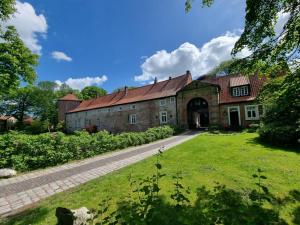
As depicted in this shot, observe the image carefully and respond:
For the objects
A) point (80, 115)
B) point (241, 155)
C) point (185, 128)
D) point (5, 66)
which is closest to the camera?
point (241, 155)

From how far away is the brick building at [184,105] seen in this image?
21844mm

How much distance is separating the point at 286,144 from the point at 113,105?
90.3 ft

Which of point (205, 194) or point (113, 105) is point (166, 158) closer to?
point (205, 194)

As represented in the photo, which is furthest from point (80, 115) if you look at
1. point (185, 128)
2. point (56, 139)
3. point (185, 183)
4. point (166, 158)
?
point (185, 183)

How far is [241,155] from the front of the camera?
28.3ft

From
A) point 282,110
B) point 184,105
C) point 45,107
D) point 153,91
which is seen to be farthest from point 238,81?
point 45,107

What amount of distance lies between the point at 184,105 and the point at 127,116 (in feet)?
35.6

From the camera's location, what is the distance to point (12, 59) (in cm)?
1341

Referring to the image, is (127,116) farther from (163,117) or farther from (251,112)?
(251,112)

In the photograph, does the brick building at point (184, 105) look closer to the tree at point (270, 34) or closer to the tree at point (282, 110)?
the tree at point (282, 110)

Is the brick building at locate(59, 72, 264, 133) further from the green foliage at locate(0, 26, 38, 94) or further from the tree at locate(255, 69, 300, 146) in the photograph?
the green foliage at locate(0, 26, 38, 94)

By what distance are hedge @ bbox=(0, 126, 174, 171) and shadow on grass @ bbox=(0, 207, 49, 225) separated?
189 inches

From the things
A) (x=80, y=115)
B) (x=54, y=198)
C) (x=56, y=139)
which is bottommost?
(x=54, y=198)

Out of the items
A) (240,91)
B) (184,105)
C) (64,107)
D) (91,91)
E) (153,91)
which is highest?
(91,91)
